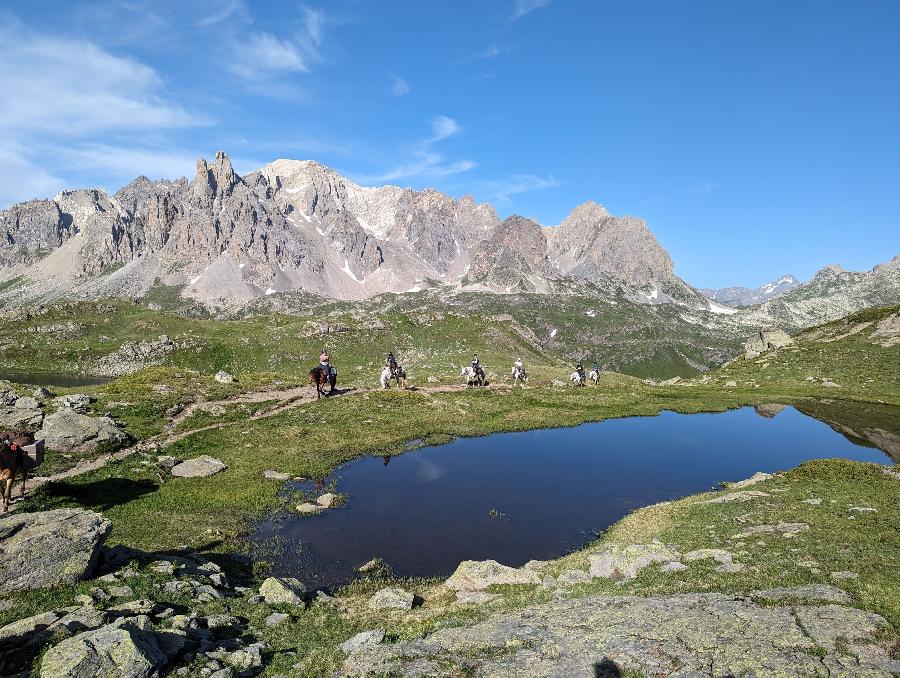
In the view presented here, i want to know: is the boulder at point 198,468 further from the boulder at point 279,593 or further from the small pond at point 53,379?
the small pond at point 53,379

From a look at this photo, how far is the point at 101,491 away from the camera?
29016mm

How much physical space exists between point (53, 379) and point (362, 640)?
12238 cm

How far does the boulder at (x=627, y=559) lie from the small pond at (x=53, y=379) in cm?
10973

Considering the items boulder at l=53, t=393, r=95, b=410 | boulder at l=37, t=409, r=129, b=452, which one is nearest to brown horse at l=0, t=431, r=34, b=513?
boulder at l=37, t=409, r=129, b=452

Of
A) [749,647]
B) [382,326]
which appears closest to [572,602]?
[749,647]

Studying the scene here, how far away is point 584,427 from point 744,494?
24307mm

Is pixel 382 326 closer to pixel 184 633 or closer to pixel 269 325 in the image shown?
pixel 269 325

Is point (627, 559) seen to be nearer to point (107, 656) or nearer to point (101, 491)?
point (107, 656)

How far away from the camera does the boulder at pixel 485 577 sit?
19.7 metres

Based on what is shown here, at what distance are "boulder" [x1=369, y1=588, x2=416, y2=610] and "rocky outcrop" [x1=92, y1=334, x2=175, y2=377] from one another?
97559 millimetres

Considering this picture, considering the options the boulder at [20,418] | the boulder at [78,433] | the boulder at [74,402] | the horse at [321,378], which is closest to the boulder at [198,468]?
the boulder at [78,433]

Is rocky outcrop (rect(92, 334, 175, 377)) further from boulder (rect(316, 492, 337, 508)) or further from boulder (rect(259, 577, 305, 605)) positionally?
boulder (rect(259, 577, 305, 605))

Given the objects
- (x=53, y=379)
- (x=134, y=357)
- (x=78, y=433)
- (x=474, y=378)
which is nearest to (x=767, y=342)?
(x=474, y=378)

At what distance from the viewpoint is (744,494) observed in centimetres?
2919
